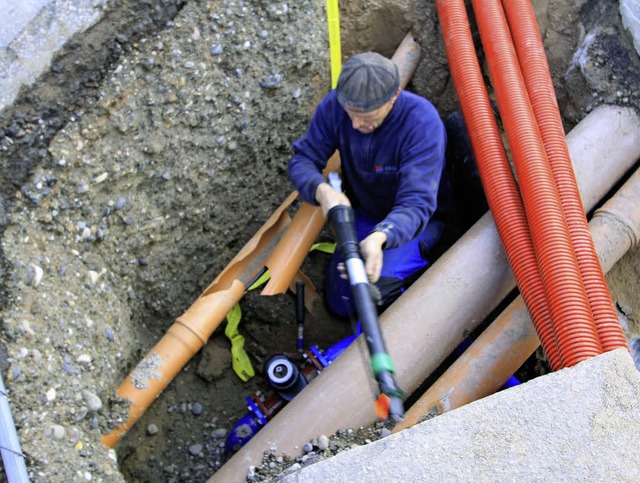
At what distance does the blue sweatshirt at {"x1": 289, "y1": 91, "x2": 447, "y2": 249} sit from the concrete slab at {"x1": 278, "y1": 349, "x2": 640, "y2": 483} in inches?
34.6

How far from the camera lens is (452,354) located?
3393mm

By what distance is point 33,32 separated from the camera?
128 inches

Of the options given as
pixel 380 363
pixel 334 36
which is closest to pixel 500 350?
pixel 380 363

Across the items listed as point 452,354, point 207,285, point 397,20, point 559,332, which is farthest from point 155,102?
point 559,332

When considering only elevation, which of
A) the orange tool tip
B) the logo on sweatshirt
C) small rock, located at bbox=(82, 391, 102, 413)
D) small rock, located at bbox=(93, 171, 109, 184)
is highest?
small rock, located at bbox=(93, 171, 109, 184)

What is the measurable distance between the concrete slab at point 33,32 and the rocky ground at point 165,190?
6 centimetres

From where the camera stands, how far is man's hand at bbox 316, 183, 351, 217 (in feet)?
9.93

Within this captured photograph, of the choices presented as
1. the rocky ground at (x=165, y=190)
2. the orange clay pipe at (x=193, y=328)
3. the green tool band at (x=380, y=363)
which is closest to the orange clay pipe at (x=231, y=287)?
the orange clay pipe at (x=193, y=328)

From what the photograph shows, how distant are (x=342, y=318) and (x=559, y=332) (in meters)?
1.62

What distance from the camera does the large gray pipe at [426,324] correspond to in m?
2.85

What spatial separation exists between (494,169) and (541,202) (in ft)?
1.09

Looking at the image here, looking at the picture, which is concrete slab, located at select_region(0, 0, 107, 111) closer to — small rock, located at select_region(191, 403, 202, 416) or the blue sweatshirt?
the blue sweatshirt

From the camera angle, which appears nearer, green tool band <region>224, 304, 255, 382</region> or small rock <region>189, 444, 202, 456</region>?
small rock <region>189, 444, 202, 456</region>

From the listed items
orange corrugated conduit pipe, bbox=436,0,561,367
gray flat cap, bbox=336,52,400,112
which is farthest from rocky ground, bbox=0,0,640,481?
gray flat cap, bbox=336,52,400,112
